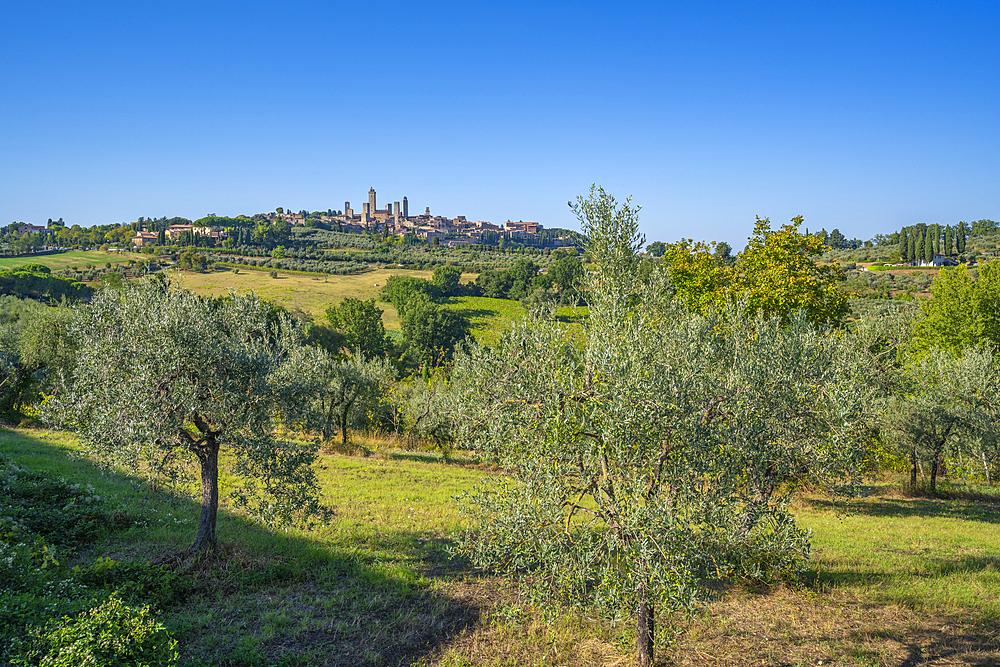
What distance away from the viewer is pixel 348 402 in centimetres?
3012

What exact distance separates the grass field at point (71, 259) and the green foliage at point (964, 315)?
122 meters

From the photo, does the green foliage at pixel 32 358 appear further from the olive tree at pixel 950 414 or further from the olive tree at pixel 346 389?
the olive tree at pixel 950 414

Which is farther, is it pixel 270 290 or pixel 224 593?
pixel 270 290

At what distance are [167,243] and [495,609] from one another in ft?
551

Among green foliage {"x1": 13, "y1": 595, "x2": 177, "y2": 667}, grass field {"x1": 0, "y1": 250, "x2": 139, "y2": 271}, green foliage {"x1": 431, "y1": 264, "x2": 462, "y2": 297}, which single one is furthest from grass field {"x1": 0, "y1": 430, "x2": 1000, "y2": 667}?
grass field {"x1": 0, "y1": 250, "x2": 139, "y2": 271}

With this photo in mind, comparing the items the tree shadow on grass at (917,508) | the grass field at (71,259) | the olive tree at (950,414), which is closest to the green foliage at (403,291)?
the grass field at (71,259)

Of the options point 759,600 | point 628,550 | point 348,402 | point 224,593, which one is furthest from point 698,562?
point 348,402

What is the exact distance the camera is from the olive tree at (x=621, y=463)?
21.6 ft

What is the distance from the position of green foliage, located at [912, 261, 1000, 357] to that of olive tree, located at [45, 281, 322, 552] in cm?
4481

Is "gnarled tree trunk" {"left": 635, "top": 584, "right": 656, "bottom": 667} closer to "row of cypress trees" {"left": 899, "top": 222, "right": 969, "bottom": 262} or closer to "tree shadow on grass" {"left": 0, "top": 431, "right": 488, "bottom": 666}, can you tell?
"tree shadow on grass" {"left": 0, "top": 431, "right": 488, "bottom": 666}

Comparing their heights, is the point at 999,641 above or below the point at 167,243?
below

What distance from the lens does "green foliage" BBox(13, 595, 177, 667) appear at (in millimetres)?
6328

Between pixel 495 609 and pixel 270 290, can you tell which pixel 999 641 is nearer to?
pixel 495 609

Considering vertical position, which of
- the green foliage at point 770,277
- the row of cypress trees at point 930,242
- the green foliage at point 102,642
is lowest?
the green foliage at point 102,642
